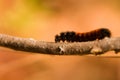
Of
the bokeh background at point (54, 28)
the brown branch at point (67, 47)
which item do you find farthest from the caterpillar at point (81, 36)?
the bokeh background at point (54, 28)

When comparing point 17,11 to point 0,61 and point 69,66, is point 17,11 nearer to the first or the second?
point 0,61

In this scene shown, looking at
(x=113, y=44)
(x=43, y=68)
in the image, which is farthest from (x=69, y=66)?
(x=113, y=44)

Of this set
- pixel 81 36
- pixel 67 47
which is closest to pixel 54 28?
pixel 81 36

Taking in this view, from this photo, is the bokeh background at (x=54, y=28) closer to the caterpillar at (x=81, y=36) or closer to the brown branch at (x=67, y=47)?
the caterpillar at (x=81, y=36)

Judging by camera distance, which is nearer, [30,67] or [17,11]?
[30,67]

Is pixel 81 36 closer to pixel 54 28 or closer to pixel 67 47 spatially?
pixel 67 47

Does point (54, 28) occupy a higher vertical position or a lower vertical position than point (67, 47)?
higher
